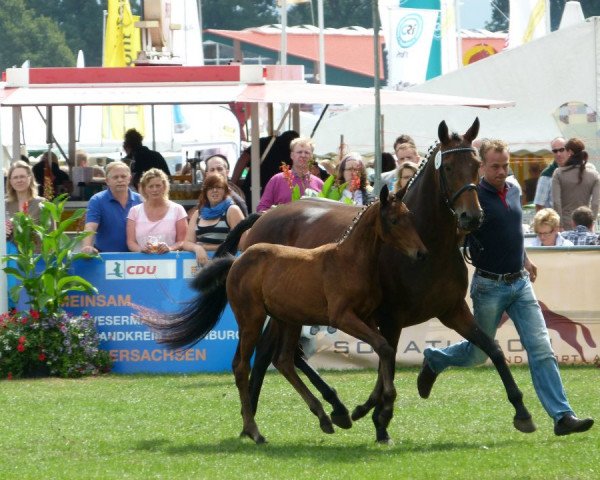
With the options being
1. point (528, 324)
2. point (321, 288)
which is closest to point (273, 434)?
point (321, 288)

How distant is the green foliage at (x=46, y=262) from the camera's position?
506 inches

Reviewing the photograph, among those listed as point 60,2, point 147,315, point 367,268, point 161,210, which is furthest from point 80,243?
point 60,2

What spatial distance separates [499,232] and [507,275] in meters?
0.28

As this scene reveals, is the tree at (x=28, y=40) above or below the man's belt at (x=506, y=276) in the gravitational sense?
above

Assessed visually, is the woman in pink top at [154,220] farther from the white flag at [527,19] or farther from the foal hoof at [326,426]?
the white flag at [527,19]

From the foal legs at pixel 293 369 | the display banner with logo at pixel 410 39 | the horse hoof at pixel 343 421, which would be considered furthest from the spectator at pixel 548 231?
the display banner with logo at pixel 410 39

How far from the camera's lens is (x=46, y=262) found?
13.0 m

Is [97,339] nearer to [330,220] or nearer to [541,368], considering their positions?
[330,220]

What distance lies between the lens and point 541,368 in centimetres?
886

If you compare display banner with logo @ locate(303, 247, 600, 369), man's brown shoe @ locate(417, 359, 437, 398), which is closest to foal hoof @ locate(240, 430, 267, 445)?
man's brown shoe @ locate(417, 359, 437, 398)

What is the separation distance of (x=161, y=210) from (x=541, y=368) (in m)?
5.29

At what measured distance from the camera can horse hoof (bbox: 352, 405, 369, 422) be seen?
30.6 feet

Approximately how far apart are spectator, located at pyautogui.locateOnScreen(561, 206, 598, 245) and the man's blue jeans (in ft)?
15.3

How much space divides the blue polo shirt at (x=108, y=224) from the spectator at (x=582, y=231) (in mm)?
4119
